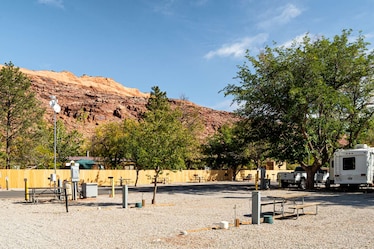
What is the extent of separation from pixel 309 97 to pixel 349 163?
16.6 ft

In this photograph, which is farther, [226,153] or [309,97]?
[226,153]

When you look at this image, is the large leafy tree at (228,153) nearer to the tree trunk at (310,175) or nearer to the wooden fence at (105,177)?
the wooden fence at (105,177)

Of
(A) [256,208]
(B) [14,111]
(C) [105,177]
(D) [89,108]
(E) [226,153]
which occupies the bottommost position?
(C) [105,177]

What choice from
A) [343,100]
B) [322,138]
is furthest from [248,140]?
[343,100]

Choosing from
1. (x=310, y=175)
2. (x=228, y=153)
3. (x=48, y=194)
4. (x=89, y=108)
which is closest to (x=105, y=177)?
(x=228, y=153)

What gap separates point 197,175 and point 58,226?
38.9 meters

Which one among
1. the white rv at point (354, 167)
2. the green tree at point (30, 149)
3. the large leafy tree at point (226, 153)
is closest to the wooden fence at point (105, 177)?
the large leafy tree at point (226, 153)

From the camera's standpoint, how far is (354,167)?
1029 inches

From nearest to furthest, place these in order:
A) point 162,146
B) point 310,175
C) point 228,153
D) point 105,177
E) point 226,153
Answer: point 162,146 → point 310,175 → point 105,177 → point 228,153 → point 226,153

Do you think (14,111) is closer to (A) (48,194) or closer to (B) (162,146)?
(A) (48,194)

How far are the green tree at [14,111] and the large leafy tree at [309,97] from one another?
25.0m

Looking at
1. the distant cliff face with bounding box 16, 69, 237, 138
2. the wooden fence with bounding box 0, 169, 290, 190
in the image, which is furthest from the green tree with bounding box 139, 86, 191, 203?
the distant cliff face with bounding box 16, 69, 237, 138

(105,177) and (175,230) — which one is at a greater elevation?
(175,230)

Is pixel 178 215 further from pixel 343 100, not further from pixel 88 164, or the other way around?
pixel 88 164
